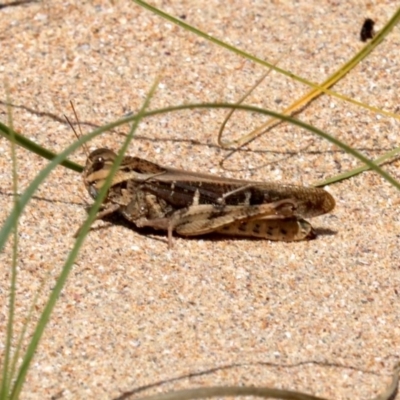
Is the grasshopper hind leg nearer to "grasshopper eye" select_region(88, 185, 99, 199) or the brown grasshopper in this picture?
the brown grasshopper

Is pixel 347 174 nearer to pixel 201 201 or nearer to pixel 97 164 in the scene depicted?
pixel 201 201

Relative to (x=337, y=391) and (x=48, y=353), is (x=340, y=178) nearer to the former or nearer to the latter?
(x=337, y=391)

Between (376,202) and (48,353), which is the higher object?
(376,202)

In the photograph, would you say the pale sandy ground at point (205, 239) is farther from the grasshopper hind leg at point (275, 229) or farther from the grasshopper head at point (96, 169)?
the grasshopper head at point (96, 169)

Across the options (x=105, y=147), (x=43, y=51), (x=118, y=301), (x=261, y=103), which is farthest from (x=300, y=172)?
(x=43, y=51)

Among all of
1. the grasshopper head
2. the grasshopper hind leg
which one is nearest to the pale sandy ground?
the grasshopper hind leg

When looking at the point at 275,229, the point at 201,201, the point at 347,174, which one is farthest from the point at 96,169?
the point at 347,174

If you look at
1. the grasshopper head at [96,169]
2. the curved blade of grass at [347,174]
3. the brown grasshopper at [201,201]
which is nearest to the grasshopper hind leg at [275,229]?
the brown grasshopper at [201,201]
